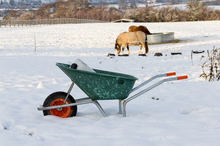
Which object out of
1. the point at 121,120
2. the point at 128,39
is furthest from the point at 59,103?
the point at 128,39

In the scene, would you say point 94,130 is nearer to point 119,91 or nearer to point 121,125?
point 121,125

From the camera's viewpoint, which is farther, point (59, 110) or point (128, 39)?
point (128, 39)

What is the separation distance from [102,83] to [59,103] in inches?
30.9

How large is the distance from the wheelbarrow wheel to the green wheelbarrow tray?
1.09ft

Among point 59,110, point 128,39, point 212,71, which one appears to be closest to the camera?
point 59,110

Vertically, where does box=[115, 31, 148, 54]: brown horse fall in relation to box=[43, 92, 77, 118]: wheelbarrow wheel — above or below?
above

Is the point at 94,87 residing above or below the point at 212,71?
above

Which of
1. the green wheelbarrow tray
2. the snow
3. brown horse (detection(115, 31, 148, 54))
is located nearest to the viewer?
the snow

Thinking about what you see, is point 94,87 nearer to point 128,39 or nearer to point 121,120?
point 121,120

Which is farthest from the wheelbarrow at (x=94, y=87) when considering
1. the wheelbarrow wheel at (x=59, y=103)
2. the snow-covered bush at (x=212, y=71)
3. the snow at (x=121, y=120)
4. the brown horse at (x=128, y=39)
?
the brown horse at (x=128, y=39)

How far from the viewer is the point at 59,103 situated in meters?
4.18

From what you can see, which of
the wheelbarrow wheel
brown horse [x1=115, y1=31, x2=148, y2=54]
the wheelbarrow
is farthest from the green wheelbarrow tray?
brown horse [x1=115, y1=31, x2=148, y2=54]

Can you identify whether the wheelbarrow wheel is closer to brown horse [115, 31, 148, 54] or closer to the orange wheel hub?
the orange wheel hub

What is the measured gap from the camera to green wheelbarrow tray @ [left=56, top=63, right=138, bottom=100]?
3.86 m
